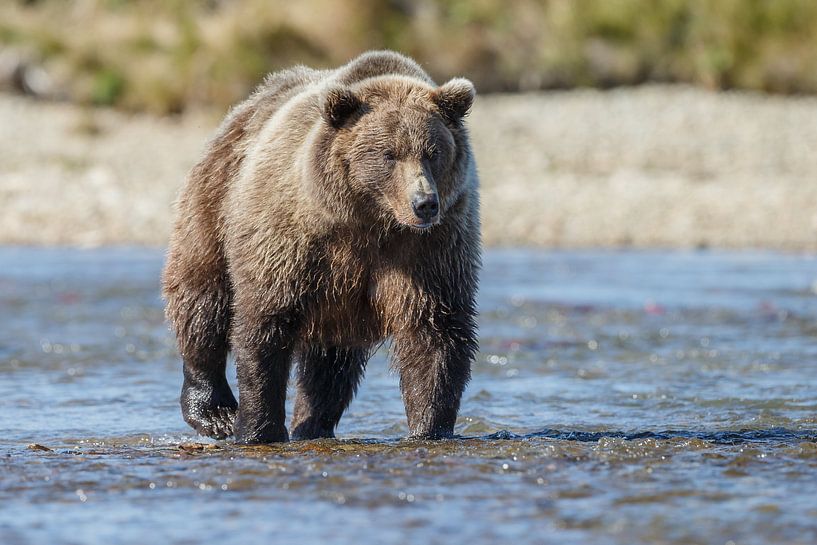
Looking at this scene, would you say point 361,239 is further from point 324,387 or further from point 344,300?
point 324,387

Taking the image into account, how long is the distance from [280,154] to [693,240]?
10.8 m

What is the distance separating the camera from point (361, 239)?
6121 millimetres

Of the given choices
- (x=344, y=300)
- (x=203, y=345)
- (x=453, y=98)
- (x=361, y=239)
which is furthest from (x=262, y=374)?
(x=453, y=98)

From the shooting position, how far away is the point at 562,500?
5.02 meters

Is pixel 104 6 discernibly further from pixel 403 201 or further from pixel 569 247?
pixel 403 201

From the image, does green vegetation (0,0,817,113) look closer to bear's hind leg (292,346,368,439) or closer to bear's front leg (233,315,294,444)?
bear's hind leg (292,346,368,439)

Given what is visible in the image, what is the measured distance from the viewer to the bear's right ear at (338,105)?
5.98 m

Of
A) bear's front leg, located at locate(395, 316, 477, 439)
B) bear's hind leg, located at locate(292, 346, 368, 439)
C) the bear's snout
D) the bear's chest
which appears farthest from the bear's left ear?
bear's hind leg, located at locate(292, 346, 368, 439)

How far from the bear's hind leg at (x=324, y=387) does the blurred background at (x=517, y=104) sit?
9.58 metres

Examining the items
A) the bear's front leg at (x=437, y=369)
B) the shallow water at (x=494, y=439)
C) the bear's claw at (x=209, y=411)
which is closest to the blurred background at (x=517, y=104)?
the shallow water at (x=494, y=439)

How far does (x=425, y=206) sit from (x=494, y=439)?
1307 millimetres

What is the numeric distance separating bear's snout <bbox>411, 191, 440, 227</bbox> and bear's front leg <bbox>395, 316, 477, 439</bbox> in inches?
24.8

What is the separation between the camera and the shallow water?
4746mm

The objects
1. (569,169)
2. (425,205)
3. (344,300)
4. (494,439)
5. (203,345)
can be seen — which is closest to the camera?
(425,205)
